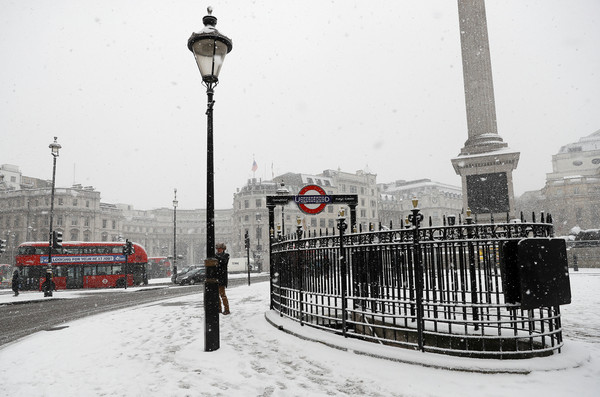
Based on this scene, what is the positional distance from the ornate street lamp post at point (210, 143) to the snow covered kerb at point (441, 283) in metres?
1.89

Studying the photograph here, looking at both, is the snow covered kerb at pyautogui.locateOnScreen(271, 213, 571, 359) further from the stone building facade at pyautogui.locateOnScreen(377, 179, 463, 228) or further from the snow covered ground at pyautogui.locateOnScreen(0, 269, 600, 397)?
the stone building facade at pyautogui.locateOnScreen(377, 179, 463, 228)

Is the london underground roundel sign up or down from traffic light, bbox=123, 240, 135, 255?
up

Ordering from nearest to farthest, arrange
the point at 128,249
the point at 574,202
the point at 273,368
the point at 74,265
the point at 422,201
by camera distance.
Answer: the point at 273,368, the point at 128,249, the point at 74,265, the point at 574,202, the point at 422,201

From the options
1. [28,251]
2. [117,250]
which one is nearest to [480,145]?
[117,250]

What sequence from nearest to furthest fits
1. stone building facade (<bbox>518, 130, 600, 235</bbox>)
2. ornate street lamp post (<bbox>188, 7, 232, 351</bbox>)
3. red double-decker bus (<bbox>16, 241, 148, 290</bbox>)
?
ornate street lamp post (<bbox>188, 7, 232, 351</bbox>)
red double-decker bus (<bbox>16, 241, 148, 290</bbox>)
stone building facade (<bbox>518, 130, 600, 235</bbox>)

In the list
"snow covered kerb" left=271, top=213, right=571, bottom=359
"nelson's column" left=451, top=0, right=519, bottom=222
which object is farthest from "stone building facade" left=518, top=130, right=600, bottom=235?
"snow covered kerb" left=271, top=213, right=571, bottom=359

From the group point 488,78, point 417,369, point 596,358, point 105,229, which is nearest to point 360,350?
point 417,369

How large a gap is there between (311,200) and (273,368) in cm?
400

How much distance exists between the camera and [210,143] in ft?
23.8

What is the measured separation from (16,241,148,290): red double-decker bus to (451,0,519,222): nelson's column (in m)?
22.9

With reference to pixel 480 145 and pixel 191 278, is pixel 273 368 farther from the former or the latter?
pixel 191 278

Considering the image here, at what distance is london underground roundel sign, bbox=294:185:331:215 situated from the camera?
28.8ft

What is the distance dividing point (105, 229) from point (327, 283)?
3546 inches

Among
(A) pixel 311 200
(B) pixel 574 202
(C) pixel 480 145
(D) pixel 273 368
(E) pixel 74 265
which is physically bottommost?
(D) pixel 273 368
